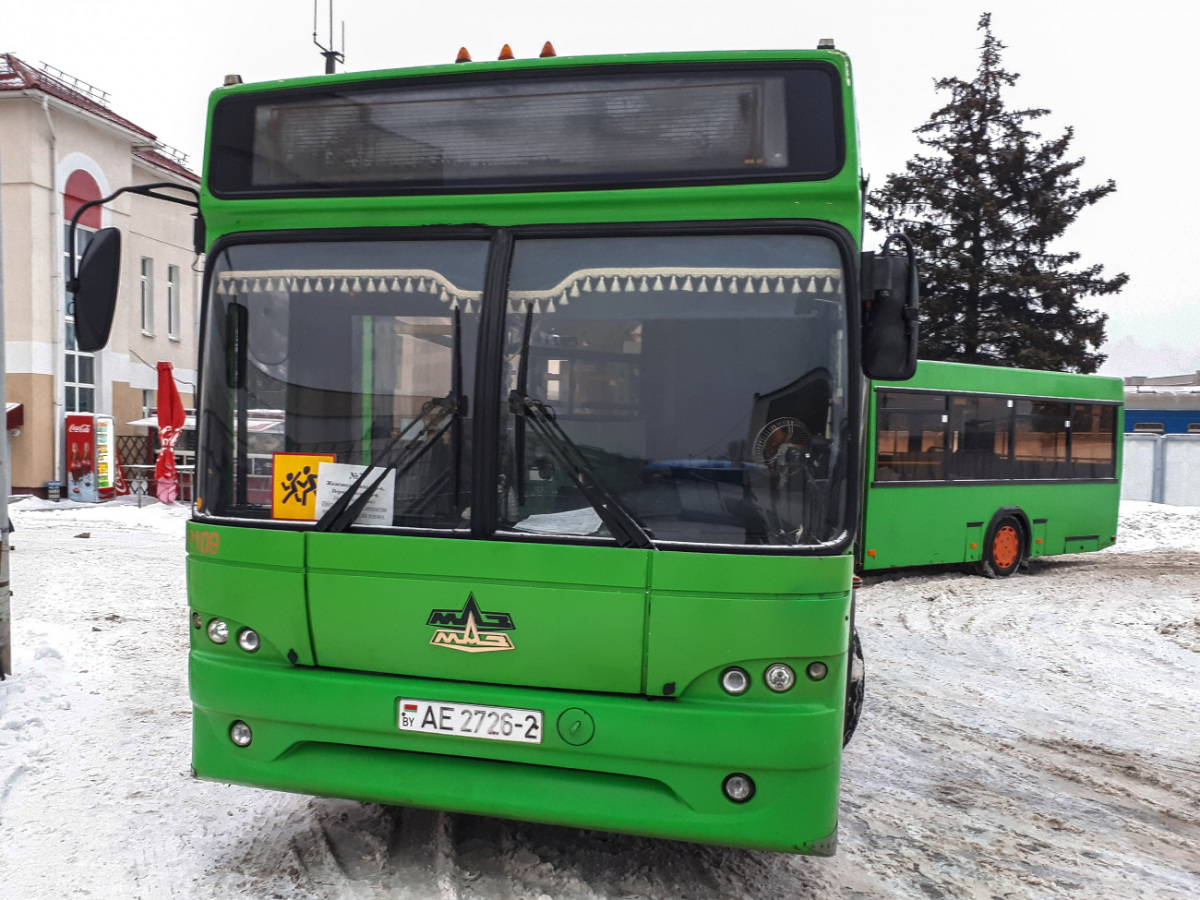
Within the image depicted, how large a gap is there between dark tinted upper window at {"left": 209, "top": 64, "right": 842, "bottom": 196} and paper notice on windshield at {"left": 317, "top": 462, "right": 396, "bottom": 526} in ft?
3.47

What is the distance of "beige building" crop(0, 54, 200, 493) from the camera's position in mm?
24016

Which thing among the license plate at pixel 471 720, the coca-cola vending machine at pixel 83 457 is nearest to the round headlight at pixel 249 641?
the license plate at pixel 471 720

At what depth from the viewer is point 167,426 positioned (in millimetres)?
20656

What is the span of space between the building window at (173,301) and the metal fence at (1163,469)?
24.5m

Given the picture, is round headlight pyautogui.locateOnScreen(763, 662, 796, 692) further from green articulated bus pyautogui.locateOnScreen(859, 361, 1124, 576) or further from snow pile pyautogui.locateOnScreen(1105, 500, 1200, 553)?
snow pile pyautogui.locateOnScreen(1105, 500, 1200, 553)

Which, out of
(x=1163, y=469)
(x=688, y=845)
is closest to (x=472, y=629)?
(x=688, y=845)

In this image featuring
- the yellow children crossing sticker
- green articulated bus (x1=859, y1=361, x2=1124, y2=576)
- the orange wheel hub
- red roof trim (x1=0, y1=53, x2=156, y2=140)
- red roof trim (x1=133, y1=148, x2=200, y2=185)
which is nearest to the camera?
the yellow children crossing sticker

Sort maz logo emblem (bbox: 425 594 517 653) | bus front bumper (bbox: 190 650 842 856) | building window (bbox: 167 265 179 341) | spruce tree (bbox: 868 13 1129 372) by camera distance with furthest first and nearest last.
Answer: spruce tree (bbox: 868 13 1129 372) < building window (bbox: 167 265 179 341) < maz logo emblem (bbox: 425 594 517 653) < bus front bumper (bbox: 190 650 842 856)

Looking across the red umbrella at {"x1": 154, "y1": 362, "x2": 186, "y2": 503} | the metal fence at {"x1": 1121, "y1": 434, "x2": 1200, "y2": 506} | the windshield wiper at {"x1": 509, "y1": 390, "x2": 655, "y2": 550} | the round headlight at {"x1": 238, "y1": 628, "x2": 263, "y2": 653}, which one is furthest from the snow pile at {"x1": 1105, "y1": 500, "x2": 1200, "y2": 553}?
the round headlight at {"x1": 238, "y1": 628, "x2": 263, "y2": 653}

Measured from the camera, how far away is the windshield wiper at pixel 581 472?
3.82 metres

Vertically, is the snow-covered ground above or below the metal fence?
below

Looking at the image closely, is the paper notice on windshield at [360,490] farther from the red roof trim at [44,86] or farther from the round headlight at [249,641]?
the red roof trim at [44,86]

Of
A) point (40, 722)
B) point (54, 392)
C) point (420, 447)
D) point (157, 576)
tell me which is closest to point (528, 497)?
point (420, 447)

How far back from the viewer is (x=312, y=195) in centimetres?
425
